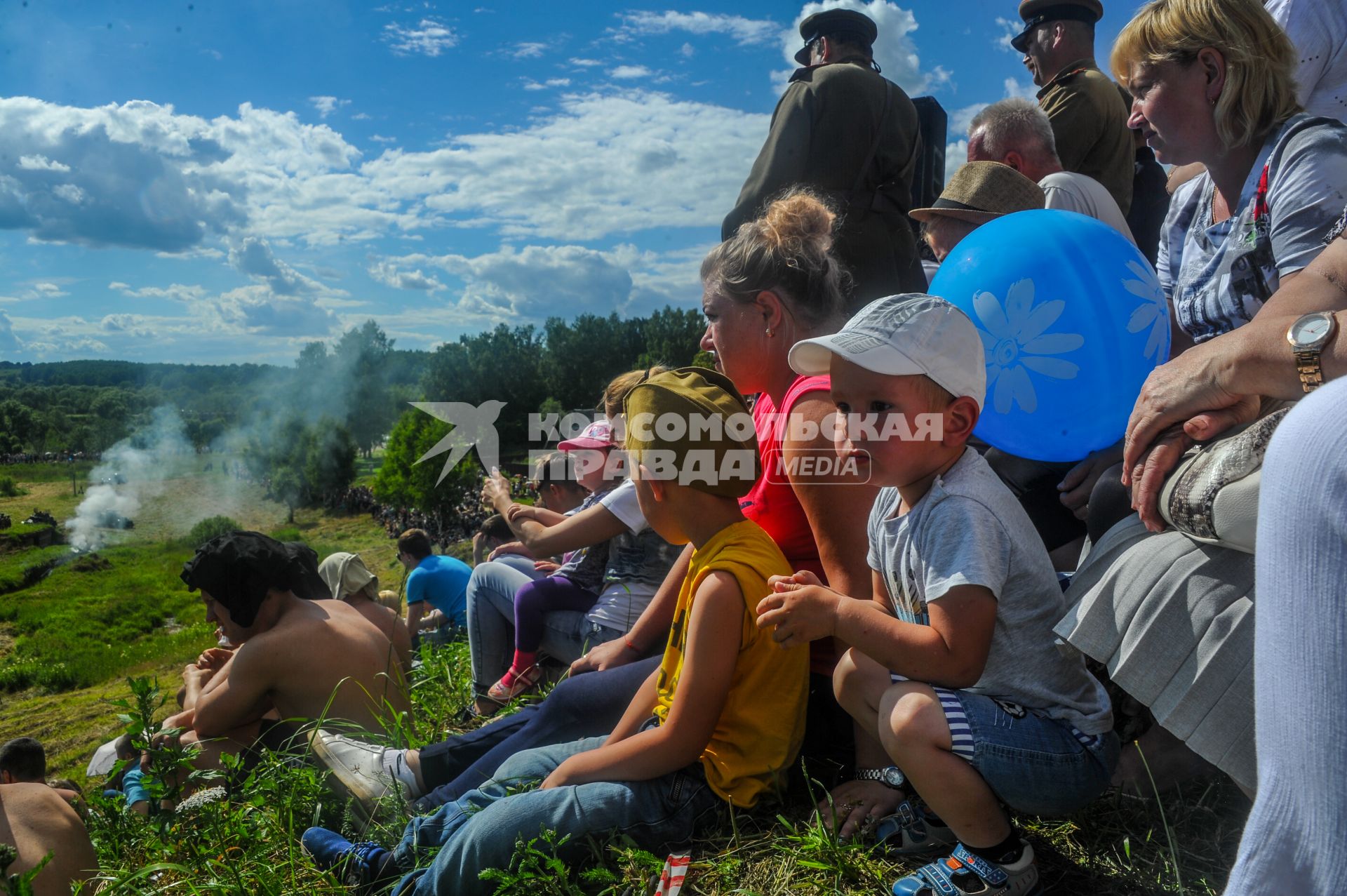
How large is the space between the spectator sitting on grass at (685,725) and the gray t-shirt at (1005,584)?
49cm

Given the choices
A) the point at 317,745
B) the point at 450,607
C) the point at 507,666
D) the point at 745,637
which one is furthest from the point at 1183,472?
the point at 450,607

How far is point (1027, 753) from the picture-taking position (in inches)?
66.2

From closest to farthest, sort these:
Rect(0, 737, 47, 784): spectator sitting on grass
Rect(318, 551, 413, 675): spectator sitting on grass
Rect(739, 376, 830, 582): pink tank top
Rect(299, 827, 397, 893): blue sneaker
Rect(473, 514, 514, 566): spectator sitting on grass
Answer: Rect(299, 827, 397, 893): blue sneaker → Rect(739, 376, 830, 582): pink tank top → Rect(0, 737, 47, 784): spectator sitting on grass → Rect(318, 551, 413, 675): spectator sitting on grass → Rect(473, 514, 514, 566): spectator sitting on grass

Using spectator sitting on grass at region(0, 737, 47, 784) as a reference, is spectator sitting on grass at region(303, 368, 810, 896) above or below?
above

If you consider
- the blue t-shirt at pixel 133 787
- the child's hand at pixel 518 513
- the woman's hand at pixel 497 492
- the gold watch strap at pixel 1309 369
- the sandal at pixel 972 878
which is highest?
the gold watch strap at pixel 1309 369

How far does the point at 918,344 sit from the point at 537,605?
8.12 ft

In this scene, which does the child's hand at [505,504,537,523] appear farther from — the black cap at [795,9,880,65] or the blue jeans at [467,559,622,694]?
the black cap at [795,9,880,65]

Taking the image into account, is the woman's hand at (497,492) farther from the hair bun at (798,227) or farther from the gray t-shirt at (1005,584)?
the gray t-shirt at (1005,584)

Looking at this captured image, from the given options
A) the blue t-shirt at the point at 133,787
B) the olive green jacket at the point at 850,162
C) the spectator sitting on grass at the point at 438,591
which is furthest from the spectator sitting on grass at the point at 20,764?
the olive green jacket at the point at 850,162

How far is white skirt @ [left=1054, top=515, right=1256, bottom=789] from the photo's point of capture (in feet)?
4.78

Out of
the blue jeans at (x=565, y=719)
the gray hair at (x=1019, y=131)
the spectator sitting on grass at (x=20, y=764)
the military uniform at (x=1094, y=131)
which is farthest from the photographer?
the spectator sitting on grass at (x=20, y=764)

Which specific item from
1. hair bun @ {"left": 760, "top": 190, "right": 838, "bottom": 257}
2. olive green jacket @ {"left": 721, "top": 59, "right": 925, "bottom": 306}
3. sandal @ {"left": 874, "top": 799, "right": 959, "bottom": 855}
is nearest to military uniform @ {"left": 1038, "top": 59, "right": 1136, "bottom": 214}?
olive green jacket @ {"left": 721, "top": 59, "right": 925, "bottom": 306}

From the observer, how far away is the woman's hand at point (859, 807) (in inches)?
78.7

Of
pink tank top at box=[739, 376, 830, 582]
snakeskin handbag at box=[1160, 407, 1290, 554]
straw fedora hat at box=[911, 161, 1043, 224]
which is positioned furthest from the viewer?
straw fedora hat at box=[911, 161, 1043, 224]
